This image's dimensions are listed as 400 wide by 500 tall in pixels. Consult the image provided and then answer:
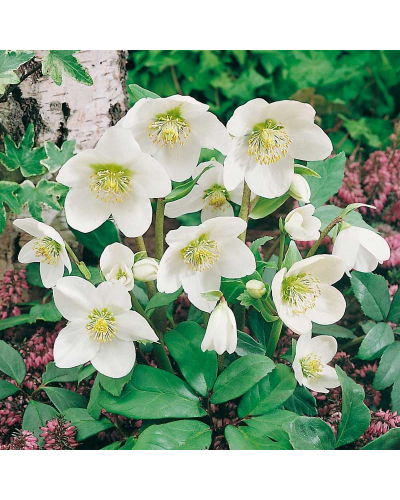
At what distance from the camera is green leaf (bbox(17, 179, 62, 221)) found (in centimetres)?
133

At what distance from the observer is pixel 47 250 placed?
105cm

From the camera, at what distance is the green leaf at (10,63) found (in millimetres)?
1206

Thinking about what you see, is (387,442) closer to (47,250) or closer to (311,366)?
(311,366)

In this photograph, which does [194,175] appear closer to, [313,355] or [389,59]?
[313,355]

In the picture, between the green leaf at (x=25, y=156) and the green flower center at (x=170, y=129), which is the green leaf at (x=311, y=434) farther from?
the green leaf at (x=25, y=156)

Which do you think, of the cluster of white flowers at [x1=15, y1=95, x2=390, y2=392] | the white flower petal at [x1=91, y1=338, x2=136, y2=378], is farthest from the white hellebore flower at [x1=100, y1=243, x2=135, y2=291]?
the white flower petal at [x1=91, y1=338, x2=136, y2=378]

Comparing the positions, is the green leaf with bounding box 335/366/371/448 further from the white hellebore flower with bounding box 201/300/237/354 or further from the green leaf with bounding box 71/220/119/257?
the green leaf with bounding box 71/220/119/257

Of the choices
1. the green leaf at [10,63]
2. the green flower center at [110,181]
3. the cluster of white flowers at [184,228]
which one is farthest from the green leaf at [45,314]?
the green leaf at [10,63]

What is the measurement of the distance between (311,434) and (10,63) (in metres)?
0.96

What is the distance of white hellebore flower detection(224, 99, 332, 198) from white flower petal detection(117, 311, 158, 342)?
0.28 metres

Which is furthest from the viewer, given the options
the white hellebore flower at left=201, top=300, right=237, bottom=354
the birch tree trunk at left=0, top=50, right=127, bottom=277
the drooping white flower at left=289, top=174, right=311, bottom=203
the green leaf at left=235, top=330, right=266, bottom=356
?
the birch tree trunk at left=0, top=50, right=127, bottom=277

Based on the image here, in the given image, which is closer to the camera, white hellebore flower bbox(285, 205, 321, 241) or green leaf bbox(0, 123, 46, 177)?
white hellebore flower bbox(285, 205, 321, 241)

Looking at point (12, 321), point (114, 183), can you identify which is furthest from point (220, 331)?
point (12, 321)

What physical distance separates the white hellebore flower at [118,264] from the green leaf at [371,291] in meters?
0.53
